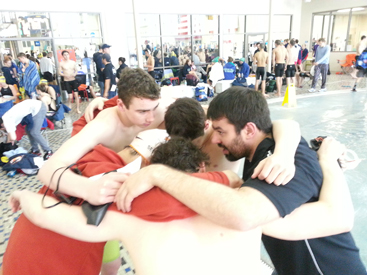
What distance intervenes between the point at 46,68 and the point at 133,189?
32.6 ft

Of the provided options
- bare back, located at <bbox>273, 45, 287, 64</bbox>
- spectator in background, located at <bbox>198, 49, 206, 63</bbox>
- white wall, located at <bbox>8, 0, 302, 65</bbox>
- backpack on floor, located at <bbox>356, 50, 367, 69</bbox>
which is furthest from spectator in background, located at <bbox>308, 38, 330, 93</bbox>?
spectator in background, located at <bbox>198, 49, 206, 63</bbox>

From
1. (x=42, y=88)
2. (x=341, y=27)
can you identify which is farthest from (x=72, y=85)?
(x=341, y=27)

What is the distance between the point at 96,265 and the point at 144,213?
22.8 inches

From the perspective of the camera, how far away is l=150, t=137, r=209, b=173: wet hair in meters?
1.17

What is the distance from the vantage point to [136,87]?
1.93 metres

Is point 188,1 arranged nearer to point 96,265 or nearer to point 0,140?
point 0,140

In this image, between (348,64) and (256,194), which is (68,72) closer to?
(256,194)

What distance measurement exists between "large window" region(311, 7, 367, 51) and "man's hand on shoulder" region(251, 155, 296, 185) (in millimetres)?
17956

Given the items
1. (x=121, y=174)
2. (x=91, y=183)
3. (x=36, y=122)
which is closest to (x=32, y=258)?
(x=91, y=183)

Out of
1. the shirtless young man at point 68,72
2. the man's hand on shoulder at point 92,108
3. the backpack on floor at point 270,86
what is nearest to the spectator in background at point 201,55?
the backpack on floor at point 270,86

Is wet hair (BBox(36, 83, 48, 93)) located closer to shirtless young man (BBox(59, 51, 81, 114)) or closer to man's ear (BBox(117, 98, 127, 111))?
shirtless young man (BBox(59, 51, 81, 114))

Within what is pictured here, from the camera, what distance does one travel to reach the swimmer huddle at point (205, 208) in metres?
0.93

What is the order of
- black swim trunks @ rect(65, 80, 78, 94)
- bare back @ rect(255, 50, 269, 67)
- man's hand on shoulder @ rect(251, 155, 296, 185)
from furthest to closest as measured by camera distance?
bare back @ rect(255, 50, 269, 67) < black swim trunks @ rect(65, 80, 78, 94) < man's hand on shoulder @ rect(251, 155, 296, 185)

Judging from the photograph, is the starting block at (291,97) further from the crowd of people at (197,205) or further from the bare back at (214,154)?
the crowd of people at (197,205)
